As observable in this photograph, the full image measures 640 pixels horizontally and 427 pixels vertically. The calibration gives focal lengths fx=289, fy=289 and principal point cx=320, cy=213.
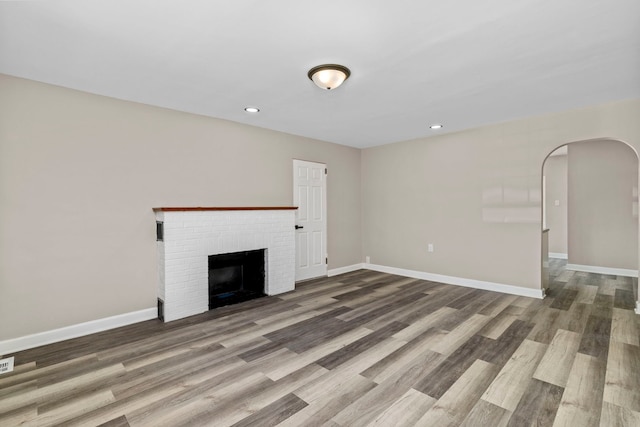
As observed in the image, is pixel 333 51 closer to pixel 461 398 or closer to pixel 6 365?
pixel 461 398

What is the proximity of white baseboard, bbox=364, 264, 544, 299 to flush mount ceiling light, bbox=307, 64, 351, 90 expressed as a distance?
366 cm

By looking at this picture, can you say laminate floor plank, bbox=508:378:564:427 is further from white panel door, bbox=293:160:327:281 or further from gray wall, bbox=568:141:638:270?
gray wall, bbox=568:141:638:270

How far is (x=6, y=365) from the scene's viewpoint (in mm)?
2342

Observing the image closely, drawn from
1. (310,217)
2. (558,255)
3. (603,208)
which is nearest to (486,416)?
(310,217)

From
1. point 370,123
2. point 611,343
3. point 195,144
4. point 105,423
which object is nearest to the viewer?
point 105,423

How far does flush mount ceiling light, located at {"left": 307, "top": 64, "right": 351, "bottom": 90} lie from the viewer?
2.44m

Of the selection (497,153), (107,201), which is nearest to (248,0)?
(107,201)

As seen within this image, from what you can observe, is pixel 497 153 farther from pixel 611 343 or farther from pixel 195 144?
pixel 195 144

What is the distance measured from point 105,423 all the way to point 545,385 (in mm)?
2828

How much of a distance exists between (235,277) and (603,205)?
6532 millimetres

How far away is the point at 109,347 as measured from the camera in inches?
104

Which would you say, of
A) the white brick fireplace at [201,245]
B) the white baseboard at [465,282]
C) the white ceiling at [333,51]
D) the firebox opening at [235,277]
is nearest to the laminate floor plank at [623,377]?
the white baseboard at [465,282]

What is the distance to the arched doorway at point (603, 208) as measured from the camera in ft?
16.3

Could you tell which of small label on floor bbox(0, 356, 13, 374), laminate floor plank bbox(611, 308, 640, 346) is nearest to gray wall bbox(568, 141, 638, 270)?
laminate floor plank bbox(611, 308, 640, 346)
